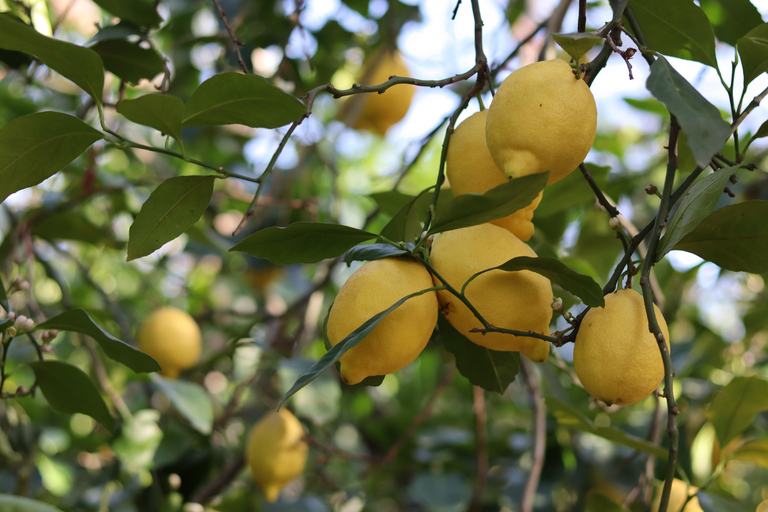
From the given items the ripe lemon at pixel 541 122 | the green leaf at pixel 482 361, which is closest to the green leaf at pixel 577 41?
the ripe lemon at pixel 541 122

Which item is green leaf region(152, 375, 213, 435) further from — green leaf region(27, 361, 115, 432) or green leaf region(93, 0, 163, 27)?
green leaf region(93, 0, 163, 27)

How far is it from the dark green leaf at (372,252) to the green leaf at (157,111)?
0.21m

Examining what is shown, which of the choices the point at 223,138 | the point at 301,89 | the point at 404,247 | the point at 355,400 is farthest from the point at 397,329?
the point at 223,138

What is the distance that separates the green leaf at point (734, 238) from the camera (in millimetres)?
537

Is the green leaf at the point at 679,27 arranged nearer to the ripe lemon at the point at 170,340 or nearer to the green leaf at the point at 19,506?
the green leaf at the point at 19,506

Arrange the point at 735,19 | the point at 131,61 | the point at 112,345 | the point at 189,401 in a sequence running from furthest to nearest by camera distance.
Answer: the point at 189,401 < the point at 131,61 < the point at 735,19 < the point at 112,345

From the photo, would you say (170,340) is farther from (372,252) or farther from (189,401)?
(372,252)

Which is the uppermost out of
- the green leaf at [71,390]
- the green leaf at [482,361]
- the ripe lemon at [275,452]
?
the green leaf at [482,361]

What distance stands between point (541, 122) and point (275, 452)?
3.26 ft

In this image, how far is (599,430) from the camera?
73 cm

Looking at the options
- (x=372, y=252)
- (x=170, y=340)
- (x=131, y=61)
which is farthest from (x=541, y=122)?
(x=170, y=340)

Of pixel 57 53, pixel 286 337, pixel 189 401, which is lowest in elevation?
pixel 286 337

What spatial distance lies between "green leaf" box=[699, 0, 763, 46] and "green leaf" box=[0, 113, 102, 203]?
30.9 inches

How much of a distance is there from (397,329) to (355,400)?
1580 mm
